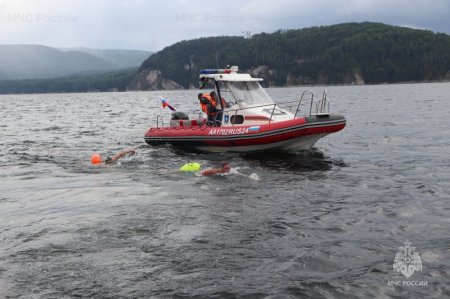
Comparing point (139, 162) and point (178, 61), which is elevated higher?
point (178, 61)

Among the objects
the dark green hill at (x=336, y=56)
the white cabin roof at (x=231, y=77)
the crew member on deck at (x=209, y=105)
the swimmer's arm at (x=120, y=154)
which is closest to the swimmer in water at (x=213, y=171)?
the swimmer's arm at (x=120, y=154)

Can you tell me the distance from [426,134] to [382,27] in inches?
6564

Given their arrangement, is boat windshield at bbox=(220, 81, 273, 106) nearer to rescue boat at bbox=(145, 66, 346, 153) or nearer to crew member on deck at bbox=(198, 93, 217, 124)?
rescue boat at bbox=(145, 66, 346, 153)

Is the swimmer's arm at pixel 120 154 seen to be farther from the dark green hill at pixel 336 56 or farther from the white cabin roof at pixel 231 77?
the dark green hill at pixel 336 56

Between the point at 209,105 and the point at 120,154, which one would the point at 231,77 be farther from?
the point at 120,154

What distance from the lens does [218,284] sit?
6.29 metres

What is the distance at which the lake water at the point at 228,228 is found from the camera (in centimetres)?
630

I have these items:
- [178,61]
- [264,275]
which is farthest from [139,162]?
[178,61]

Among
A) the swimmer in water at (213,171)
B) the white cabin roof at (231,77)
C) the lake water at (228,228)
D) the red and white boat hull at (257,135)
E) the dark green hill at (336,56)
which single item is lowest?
the lake water at (228,228)

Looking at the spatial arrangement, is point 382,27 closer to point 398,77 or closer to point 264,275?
point 398,77

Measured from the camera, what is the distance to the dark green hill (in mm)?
143125

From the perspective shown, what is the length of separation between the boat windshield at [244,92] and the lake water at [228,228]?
2.35m

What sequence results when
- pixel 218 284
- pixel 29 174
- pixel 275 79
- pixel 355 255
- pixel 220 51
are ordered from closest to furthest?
pixel 218 284 < pixel 355 255 < pixel 29 174 < pixel 275 79 < pixel 220 51

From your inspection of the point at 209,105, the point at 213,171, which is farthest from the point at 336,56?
the point at 213,171
